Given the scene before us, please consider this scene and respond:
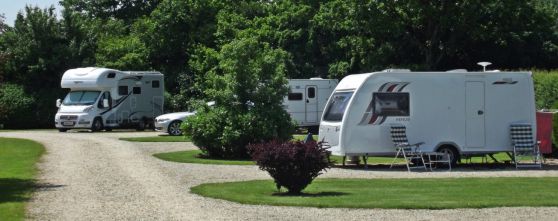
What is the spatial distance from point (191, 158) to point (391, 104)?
563cm

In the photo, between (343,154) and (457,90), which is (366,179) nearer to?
(343,154)

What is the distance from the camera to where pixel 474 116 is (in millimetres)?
21766

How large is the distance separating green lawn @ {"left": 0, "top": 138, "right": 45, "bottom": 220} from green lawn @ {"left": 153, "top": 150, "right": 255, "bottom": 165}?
3342mm

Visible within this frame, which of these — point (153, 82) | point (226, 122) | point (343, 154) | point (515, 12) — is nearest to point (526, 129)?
point (343, 154)

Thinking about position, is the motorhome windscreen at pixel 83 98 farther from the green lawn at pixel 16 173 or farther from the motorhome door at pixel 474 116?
the motorhome door at pixel 474 116

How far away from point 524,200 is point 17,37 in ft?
126

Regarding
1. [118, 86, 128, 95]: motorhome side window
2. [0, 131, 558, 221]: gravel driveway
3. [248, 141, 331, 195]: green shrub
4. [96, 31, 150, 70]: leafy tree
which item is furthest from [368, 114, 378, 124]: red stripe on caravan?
[96, 31, 150, 70]: leafy tree

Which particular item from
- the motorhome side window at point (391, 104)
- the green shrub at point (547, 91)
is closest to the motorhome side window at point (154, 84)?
the green shrub at point (547, 91)

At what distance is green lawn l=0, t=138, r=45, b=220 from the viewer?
1338 cm

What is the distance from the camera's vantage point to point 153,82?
133 feet

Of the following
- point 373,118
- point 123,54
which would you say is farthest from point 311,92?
point 373,118

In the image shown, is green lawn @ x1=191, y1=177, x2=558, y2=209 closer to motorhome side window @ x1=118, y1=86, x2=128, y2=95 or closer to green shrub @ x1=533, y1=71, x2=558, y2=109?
green shrub @ x1=533, y1=71, x2=558, y2=109

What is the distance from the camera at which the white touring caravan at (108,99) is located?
38.1m

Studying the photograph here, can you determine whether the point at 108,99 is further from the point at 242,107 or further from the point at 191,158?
the point at 191,158
